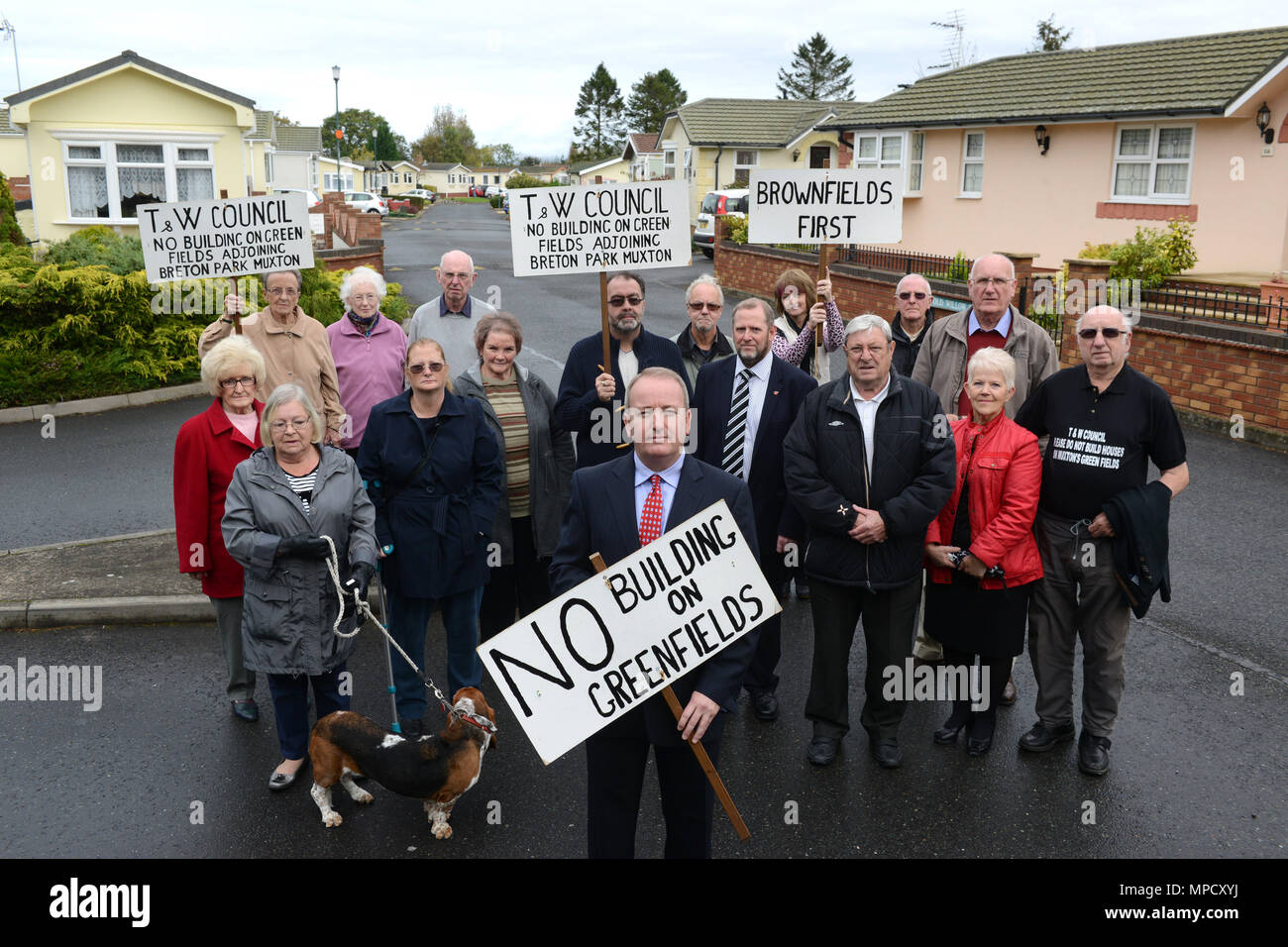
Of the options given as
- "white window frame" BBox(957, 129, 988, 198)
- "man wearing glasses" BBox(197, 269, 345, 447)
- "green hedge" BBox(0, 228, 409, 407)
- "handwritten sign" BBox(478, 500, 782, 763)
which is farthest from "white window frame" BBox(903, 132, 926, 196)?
"handwritten sign" BBox(478, 500, 782, 763)

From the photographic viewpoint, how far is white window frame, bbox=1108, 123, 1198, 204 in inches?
757

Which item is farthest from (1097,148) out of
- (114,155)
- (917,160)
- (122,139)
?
(114,155)

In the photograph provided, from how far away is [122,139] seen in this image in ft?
85.7

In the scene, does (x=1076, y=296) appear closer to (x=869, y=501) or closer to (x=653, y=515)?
(x=869, y=501)

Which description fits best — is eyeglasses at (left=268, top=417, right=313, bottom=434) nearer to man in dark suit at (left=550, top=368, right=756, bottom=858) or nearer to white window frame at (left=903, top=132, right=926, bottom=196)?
man in dark suit at (left=550, top=368, right=756, bottom=858)

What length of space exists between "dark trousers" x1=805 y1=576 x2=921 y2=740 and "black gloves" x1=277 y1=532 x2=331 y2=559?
2.31 m

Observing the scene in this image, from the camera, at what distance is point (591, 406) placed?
5730mm

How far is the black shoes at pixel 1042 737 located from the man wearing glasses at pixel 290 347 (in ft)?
14.0

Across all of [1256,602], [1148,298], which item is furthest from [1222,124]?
[1256,602]

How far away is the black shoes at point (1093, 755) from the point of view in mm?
4895

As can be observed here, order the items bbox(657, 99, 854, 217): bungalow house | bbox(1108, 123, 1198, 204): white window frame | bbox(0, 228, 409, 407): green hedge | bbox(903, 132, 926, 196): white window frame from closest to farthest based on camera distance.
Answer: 1. bbox(0, 228, 409, 407): green hedge
2. bbox(1108, 123, 1198, 204): white window frame
3. bbox(903, 132, 926, 196): white window frame
4. bbox(657, 99, 854, 217): bungalow house

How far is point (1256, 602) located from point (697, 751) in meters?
5.22

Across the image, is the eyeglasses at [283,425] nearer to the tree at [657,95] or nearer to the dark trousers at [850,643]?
the dark trousers at [850,643]

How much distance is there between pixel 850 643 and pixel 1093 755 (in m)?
1.26
